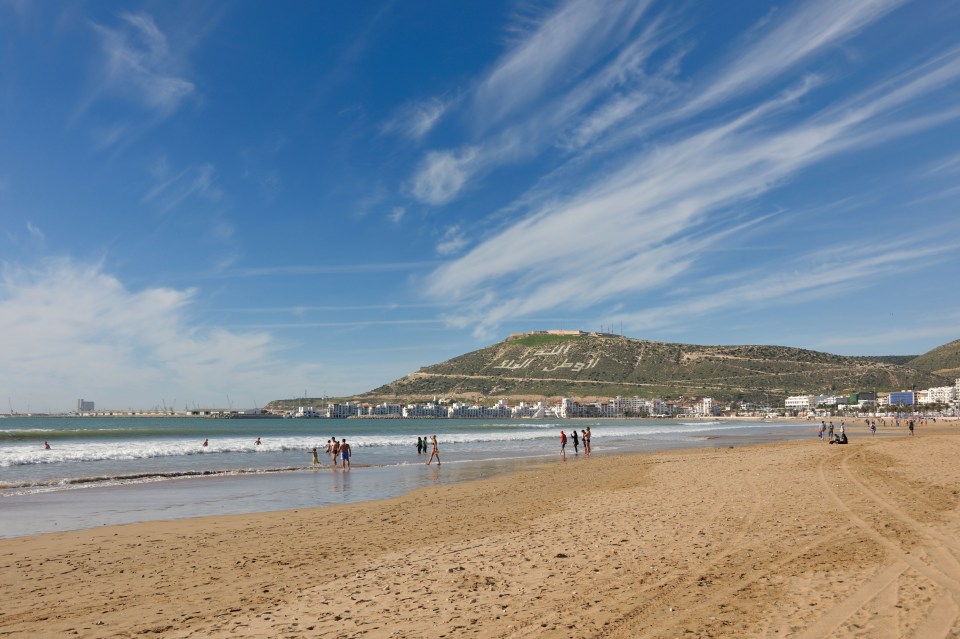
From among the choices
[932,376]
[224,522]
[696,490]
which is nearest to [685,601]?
[696,490]

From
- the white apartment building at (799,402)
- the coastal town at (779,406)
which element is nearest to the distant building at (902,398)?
the coastal town at (779,406)

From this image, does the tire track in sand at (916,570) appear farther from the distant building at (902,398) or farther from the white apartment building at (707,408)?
the white apartment building at (707,408)

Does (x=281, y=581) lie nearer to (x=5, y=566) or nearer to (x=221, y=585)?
(x=221, y=585)

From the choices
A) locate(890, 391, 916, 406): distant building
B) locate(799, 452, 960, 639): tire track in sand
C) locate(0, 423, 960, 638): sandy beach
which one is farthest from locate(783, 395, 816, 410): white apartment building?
locate(799, 452, 960, 639): tire track in sand

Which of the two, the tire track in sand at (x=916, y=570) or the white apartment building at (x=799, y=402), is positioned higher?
the tire track in sand at (x=916, y=570)

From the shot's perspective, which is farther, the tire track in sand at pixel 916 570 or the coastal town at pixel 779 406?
the coastal town at pixel 779 406

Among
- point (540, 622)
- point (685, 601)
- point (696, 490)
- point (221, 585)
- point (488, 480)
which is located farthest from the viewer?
point (488, 480)

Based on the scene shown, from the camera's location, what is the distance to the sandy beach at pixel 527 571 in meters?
6.23

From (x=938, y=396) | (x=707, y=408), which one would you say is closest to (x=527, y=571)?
(x=707, y=408)

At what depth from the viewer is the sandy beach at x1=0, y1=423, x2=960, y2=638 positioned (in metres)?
6.23

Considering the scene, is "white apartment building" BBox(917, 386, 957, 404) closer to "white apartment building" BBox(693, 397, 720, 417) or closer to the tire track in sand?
"white apartment building" BBox(693, 397, 720, 417)

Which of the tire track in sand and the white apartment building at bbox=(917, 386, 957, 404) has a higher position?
the tire track in sand

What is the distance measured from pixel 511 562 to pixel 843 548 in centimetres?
489

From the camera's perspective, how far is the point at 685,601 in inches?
263
